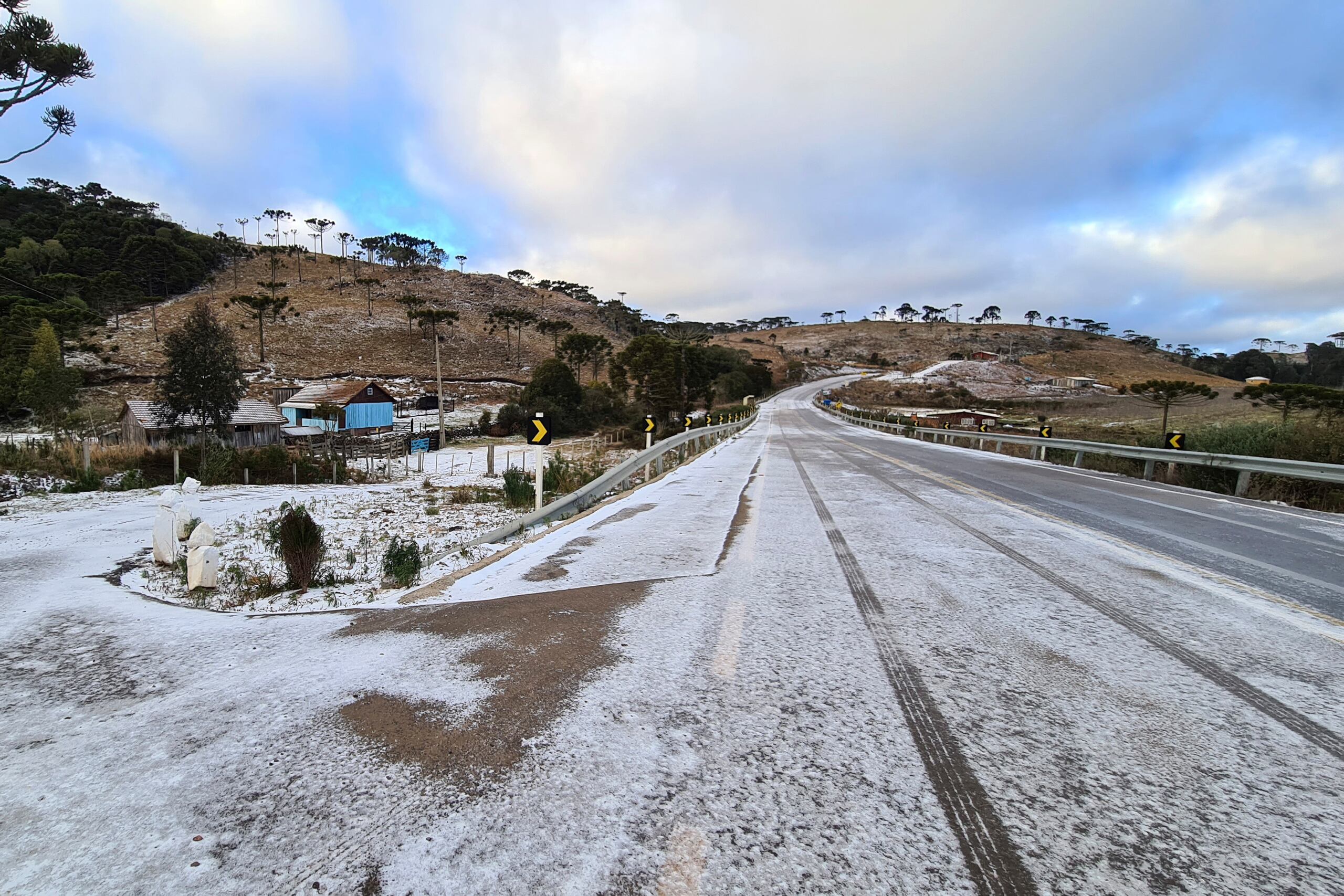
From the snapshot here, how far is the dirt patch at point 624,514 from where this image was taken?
7.48 metres

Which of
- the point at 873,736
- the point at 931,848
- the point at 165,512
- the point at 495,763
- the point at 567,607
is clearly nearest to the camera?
the point at 931,848

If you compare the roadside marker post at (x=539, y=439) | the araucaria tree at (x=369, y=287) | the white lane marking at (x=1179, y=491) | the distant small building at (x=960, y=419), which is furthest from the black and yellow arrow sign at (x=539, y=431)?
the araucaria tree at (x=369, y=287)

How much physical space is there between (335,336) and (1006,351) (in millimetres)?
165189

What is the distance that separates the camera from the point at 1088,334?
192625 mm

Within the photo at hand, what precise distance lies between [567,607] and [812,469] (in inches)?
429

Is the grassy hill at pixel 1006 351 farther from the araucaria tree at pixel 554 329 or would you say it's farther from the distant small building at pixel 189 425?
the distant small building at pixel 189 425

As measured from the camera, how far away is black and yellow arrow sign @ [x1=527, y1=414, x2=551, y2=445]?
28.2 ft

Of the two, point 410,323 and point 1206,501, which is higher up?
point 410,323

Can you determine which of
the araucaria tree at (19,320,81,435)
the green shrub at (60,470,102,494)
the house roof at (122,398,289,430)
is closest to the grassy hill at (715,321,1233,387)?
the house roof at (122,398,289,430)

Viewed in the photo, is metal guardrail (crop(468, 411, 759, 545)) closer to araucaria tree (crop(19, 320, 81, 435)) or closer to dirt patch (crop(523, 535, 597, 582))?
dirt patch (crop(523, 535, 597, 582))

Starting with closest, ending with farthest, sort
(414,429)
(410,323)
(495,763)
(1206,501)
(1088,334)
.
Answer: (495,763), (1206,501), (414,429), (410,323), (1088,334)

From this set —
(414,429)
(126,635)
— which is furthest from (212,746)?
(414,429)

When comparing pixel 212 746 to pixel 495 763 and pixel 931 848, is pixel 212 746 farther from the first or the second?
pixel 931 848

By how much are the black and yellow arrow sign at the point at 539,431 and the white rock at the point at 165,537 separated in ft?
13.6
